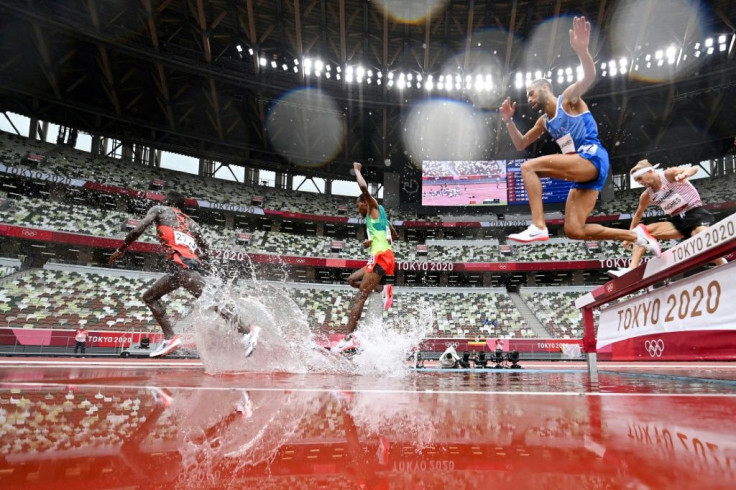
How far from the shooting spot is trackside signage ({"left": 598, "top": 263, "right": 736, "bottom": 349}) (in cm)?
318

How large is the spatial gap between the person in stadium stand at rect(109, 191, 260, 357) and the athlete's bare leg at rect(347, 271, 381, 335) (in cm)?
134

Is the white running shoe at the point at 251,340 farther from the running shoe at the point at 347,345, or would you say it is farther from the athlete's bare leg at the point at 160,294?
the running shoe at the point at 347,345

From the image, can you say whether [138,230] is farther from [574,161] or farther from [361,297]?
[574,161]

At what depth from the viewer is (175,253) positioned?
187 inches

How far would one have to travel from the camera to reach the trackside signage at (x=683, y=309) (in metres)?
3.18

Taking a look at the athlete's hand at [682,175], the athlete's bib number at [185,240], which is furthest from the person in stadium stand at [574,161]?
the athlete's bib number at [185,240]

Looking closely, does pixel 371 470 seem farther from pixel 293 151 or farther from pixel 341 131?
pixel 293 151

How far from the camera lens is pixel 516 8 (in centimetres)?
2045

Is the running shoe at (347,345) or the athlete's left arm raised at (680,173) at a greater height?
the athlete's left arm raised at (680,173)

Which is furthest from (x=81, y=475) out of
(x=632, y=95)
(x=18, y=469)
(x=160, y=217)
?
(x=632, y=95)

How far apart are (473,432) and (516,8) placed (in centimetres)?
2379

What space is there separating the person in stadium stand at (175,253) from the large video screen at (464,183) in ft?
90.4

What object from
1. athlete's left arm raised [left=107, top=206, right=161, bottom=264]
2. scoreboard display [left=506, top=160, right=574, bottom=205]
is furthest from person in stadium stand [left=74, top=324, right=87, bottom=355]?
scoreboard display [left=506, top=160, right=574, bottom=205]

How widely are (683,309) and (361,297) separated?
11.6 ft
